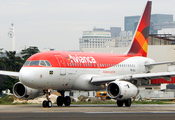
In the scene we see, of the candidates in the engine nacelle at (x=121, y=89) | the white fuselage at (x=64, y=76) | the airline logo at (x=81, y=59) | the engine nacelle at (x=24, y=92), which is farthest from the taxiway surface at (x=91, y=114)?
the airline logo at (x=81, y=59)

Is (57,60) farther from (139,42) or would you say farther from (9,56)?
(9,56)

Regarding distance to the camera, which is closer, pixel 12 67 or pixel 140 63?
pixel 140 63

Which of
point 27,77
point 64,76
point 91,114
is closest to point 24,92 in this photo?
point 64,76

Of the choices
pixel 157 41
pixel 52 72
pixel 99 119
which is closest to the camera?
pixel 99 119

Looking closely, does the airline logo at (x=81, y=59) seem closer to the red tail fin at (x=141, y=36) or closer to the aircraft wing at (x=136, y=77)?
the aircraft wing at (x=136, y=77)

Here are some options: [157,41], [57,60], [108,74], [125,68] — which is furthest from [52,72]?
[157,41]

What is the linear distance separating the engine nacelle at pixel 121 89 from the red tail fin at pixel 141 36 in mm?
9989

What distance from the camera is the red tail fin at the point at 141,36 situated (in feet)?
135

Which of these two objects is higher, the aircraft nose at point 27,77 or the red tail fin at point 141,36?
the red tail fin at point 141,36

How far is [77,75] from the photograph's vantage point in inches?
→ 1273

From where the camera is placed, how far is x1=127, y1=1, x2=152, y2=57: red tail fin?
41.0 meters

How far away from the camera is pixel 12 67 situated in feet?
320

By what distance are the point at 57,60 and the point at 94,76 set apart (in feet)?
13.8

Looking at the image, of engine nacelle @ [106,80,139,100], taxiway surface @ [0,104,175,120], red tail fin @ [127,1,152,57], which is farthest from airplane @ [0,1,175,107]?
taxiway surface @ [0,104,175,120]
